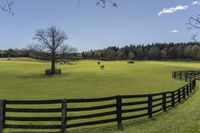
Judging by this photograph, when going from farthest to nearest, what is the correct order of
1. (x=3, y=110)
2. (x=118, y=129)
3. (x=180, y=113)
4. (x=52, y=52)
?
(x=52, y=52) < (x=180, y=113) < (x=118, y=129) < (x=3, y=110)

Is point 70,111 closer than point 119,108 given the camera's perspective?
Yes

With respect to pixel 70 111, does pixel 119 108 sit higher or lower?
lower

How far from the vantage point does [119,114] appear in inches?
654

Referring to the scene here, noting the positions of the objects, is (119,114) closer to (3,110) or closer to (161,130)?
(161,130)

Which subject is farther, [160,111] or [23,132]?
[160,111]

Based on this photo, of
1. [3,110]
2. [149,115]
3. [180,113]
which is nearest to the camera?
[3,110]

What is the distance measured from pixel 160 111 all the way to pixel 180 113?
4.31ft

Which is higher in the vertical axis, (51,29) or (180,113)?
(51,29)

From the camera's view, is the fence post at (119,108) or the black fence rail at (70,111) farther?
the fence post at (119,108)

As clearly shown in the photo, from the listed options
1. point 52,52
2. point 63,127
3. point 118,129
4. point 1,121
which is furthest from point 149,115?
point 52,52

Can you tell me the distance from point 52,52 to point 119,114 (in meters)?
81.1

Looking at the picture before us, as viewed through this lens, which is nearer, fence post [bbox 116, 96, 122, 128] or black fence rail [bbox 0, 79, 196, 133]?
black fence rail [bbox 0, 79, 196, 133]

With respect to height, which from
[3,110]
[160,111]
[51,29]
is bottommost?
[160,111]

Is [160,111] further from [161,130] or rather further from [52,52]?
[52,52]
